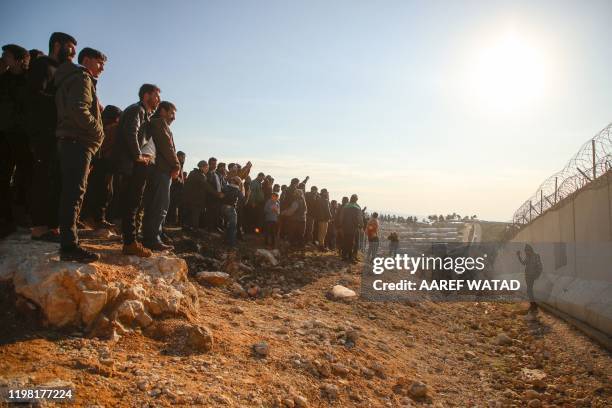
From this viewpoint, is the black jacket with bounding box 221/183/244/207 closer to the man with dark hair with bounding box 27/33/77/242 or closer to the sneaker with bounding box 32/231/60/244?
the man with dark hair with bounding box 27/33/77/242

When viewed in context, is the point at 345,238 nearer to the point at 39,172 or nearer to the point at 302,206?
the point at 302,206

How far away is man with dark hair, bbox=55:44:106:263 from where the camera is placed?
356 centimetres

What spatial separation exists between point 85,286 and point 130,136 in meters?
1.78

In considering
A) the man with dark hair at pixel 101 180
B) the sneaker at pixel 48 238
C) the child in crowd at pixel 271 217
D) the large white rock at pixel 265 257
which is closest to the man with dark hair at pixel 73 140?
the sneaker at pixel 48 238

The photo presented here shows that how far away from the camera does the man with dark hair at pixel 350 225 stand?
11219mm

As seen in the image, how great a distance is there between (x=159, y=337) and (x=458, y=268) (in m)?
12.1

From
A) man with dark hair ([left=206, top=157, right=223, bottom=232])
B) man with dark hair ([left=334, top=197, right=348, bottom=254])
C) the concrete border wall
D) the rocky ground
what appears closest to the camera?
the rocky ground

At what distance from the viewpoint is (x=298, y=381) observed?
3877 millimetres

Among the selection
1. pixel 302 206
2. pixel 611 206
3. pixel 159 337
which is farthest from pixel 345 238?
pixel 159 337

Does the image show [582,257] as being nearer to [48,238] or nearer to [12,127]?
[48,238]

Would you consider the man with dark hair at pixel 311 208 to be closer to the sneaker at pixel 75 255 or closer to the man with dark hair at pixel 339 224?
the man with dark hair at pixel 339 224

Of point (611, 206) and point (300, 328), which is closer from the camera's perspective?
point (300, 328)

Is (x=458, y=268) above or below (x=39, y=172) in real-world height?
below

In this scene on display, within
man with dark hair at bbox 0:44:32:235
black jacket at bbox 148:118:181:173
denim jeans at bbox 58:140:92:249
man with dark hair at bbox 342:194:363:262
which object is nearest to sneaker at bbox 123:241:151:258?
denim jeans at bbox 58:140:92:249
